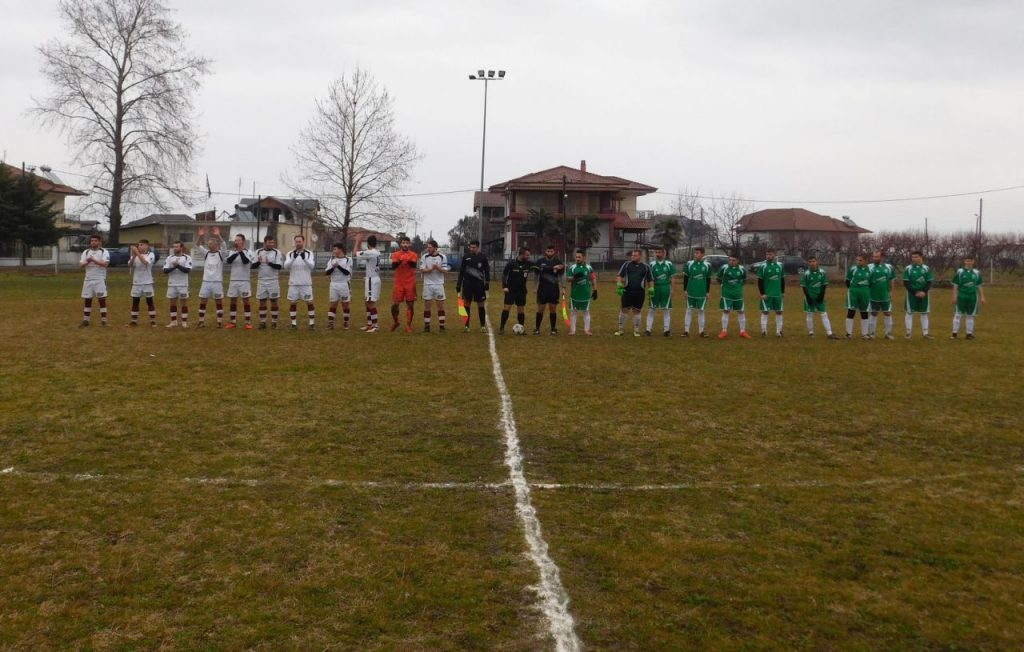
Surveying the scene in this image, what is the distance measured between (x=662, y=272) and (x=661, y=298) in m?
0.56

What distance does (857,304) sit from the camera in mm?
17703

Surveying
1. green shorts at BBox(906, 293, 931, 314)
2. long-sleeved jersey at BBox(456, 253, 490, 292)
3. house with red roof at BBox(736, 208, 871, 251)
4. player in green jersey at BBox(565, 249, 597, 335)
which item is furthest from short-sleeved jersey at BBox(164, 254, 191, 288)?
house with red roof at BBox(736, 208, 871, 251)

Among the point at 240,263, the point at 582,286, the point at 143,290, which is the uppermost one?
the point at 240,263

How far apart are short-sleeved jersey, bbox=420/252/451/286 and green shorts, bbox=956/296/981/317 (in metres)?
11.1

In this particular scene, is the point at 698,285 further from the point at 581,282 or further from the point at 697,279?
the point at 581,282

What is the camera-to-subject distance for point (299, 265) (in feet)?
55.4

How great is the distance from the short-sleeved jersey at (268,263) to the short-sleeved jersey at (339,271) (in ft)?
3.55

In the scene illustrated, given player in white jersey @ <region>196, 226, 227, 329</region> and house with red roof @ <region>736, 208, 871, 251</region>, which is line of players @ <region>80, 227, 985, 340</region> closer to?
player in white jersey @ <region>196, 226, 227, 329</region>

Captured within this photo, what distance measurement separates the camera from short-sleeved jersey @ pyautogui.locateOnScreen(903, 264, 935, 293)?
17.4 meters

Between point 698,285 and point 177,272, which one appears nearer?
point 177,272

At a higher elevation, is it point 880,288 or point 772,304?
point 880,288

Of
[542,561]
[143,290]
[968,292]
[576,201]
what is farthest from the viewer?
[576,201]

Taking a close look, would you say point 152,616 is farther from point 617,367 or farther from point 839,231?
point 839,231

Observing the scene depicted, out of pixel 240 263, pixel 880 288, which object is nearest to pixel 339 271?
pixel 240 263
